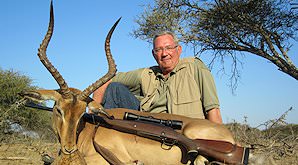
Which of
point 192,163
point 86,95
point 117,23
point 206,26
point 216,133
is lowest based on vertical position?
point 192,163

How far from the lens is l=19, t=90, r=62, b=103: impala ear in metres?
4.36

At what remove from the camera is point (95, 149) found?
4.54 meters

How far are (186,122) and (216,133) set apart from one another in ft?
1.32

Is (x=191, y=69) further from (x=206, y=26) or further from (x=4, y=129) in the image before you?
(x=4, y=129)

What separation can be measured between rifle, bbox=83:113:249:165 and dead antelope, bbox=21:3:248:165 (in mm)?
110

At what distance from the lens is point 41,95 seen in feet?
14.4

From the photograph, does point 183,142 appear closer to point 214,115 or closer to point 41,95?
Answer: point 214,115

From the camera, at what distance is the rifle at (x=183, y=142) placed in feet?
→ 13.6

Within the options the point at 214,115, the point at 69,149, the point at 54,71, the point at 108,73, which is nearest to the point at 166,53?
the point at 214,115

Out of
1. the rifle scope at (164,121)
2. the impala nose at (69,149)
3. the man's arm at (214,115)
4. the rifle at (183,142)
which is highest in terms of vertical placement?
the man's arm at (214,115)

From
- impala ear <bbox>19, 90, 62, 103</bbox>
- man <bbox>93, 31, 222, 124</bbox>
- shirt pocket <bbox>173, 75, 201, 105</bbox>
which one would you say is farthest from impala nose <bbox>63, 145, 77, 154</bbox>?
shirt pocket <bbox>173, 75, 201, 105</bbox>

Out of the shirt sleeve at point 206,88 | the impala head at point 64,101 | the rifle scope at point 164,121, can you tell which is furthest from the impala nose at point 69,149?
the shirt sleeve at point 206,88

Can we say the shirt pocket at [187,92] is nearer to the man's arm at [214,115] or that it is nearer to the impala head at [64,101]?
the man's arm at [214,115]

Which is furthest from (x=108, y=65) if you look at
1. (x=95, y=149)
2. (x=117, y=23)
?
(x=95, y=149)
